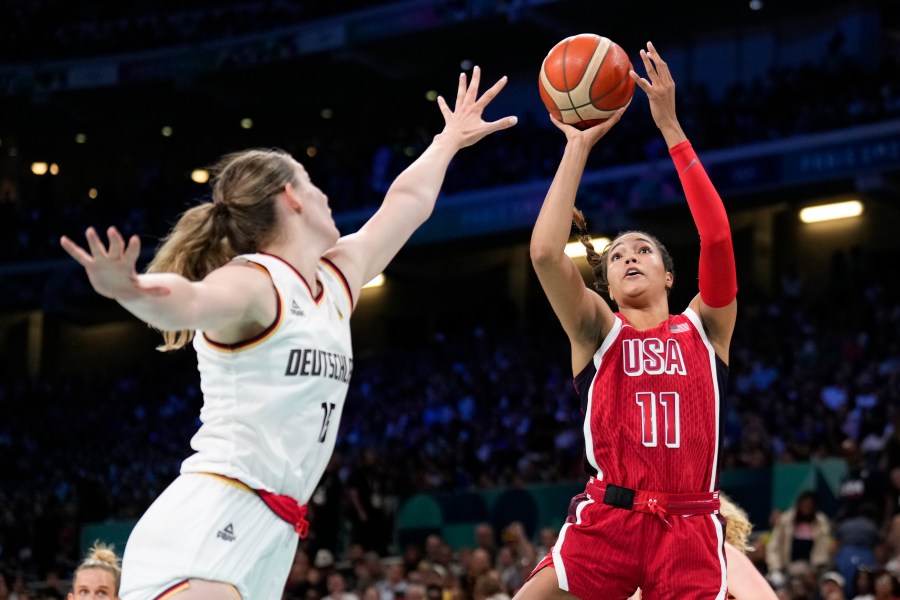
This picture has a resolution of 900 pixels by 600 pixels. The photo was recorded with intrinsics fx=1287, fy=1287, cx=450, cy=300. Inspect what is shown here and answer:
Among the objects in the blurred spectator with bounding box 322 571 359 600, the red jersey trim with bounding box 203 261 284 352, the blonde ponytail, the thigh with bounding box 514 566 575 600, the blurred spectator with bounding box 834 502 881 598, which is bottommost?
the blurred spectator with bounding box 322 571 359 600

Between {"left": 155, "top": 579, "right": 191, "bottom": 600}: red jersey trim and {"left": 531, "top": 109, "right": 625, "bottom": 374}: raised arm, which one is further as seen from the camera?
{"left": 531, "top": 109, "right": 625, "bottom": 374}: raised arm

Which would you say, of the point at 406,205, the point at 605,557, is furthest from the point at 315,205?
the point at 605,557

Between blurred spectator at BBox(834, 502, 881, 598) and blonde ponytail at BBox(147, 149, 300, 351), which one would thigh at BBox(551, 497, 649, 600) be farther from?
blurred spectator at BBox(834, 502, 881, 598)

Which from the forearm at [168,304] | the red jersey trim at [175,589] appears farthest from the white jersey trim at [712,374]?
the forearm at [168,304]

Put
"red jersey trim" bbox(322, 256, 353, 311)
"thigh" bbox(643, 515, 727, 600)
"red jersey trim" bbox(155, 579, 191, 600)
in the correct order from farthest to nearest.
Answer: "thigh" bbox(643, 515, 727, 600) → "red jersey trim" bbox(322, 256, 353, 311) → "red jersey trim" bbox(155, 579, 191, 600)

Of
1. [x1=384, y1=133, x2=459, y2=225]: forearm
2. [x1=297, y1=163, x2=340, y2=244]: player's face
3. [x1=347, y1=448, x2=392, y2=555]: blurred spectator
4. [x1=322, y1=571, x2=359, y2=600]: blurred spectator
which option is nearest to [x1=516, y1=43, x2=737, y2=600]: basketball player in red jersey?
[x1=384, y1=133, x2=459, y2=225]: forearm

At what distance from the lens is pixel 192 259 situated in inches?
143

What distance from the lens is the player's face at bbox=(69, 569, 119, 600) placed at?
5461 mm

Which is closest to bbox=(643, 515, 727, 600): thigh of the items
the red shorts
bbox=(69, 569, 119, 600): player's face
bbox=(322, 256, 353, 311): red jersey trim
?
the red shorts

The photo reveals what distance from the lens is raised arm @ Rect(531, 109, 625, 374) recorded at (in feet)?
16.1

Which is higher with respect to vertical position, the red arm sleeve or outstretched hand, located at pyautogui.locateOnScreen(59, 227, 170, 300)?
the red arm sleeve

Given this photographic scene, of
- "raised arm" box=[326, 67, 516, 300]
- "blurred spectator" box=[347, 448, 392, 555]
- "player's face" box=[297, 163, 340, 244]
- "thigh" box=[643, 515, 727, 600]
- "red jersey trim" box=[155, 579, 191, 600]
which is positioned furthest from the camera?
"blurred spectator" box=[347, 448, 392, 555]

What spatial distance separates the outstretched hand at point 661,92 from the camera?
4996 mm

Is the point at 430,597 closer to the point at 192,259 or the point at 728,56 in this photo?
the point at 192,259
